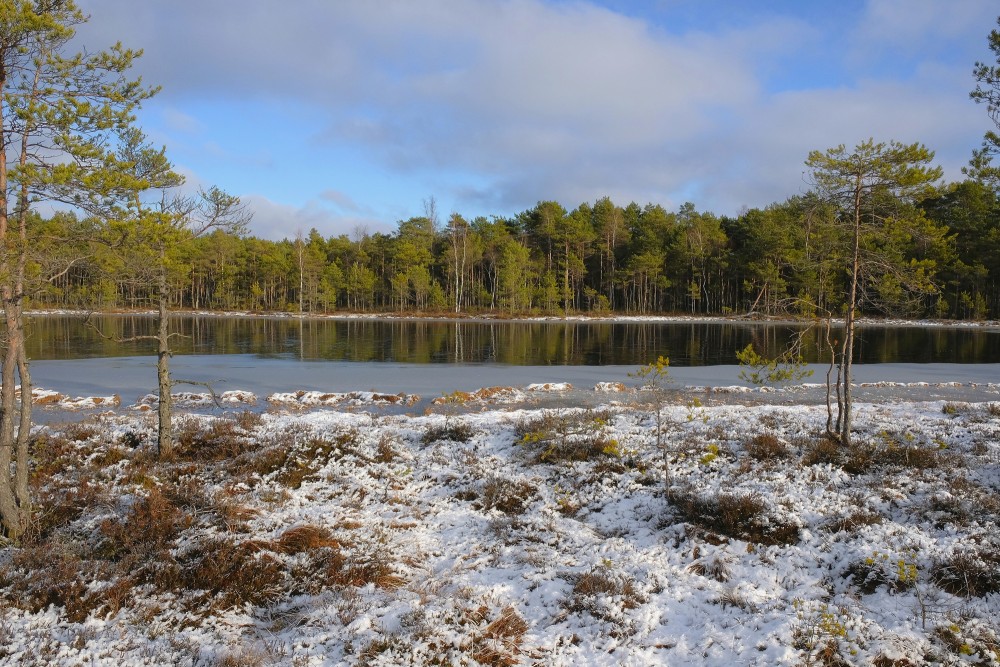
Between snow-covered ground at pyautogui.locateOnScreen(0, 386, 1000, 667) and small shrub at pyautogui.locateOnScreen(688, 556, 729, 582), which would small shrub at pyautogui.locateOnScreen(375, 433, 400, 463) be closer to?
snow-covered ground at pyautogui.locateOnScreen(0, 386, 1000, 667)

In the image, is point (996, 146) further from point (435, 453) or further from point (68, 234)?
point (68, 234)

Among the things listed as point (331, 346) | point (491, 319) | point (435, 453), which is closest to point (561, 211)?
point (491, 319)

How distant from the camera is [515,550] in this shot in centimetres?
657

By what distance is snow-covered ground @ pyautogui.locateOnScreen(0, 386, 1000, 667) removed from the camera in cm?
479

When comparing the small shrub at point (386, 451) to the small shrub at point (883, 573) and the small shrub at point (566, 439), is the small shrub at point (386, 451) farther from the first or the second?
the small shrub at point (883, 573)

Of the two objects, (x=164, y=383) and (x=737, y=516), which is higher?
(x=164, y=383)

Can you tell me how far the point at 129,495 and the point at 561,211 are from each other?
→ 82.2 m

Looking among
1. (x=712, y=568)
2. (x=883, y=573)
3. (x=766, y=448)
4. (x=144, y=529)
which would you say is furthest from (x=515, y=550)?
(x=766, y=448)

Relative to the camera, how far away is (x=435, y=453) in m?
10.2

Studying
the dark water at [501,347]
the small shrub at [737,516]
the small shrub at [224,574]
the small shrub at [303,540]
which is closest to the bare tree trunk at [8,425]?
the small shrub at [224,574]

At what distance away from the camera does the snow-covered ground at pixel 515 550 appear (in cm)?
479

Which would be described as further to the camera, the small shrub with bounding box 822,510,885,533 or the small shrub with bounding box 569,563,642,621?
the small shrub with bounding box 822,510,885,533

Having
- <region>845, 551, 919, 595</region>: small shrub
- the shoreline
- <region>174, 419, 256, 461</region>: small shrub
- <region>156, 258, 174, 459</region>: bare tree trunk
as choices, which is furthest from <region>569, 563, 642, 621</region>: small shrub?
the shoreline

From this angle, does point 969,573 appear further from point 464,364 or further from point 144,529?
point 464,364
